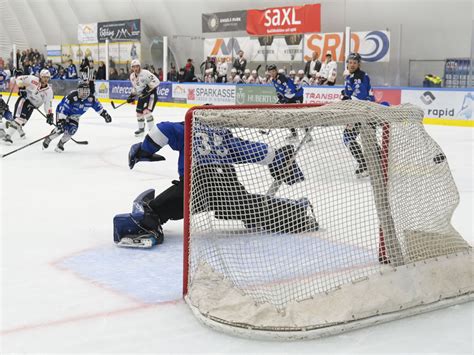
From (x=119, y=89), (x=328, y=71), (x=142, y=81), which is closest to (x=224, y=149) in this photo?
(x=142, y=81)

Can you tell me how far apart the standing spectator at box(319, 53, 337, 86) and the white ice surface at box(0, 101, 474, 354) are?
8685 millimetres

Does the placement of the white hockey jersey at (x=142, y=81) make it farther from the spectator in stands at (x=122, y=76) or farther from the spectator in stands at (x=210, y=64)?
the spectator in stands at (x=122, y=76)

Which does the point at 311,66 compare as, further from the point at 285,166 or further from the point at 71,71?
the point at 285,166

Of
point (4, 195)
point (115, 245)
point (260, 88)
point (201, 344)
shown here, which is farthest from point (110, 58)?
point (201, 344)

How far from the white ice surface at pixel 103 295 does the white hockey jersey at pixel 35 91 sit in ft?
10.7

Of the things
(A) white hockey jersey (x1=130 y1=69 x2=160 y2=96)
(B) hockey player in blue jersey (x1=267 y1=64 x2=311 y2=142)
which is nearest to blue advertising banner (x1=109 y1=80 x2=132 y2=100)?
(A) white hockey jersey (x1=130 y1=69 x2=160 y2=96)

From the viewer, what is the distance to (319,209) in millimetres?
2857

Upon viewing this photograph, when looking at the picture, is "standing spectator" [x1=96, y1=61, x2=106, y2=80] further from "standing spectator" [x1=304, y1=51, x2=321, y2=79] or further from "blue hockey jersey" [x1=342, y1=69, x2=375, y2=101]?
"blue hockey jersey" [x1=342, y1=69, x2=375, y2=101]

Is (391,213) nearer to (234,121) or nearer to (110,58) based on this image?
(234,121)

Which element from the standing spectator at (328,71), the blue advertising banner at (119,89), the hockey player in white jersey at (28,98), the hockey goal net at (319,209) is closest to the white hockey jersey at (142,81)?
the hockey player in white jersey at (28,98)

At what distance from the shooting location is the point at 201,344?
218 centimetres

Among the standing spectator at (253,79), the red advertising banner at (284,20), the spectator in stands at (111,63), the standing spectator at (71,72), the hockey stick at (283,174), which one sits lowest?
the hockey stick at (283,174)

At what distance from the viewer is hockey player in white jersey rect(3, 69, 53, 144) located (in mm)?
8211

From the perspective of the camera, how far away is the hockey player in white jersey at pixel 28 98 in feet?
26.9
